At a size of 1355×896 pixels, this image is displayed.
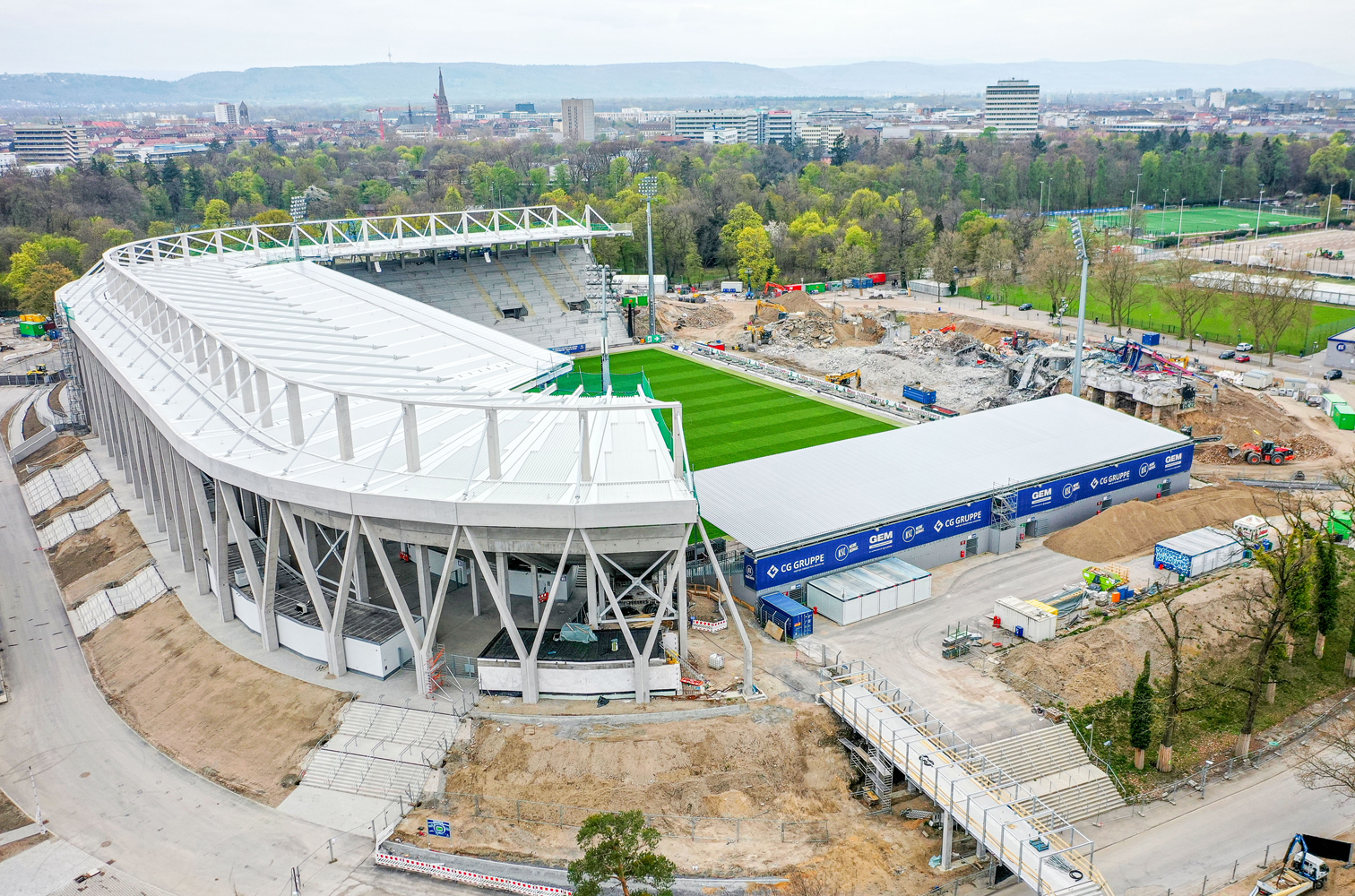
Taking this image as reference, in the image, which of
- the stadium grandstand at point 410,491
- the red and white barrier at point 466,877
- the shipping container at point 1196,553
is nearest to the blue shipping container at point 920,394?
the shipping container at point 1196,553

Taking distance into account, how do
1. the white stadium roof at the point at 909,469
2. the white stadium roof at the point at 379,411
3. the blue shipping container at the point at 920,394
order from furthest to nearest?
the blue shipping container at the point at 920,394
the white stadium roof at the point at 909,469
the white stadium roof at the point at 379,411

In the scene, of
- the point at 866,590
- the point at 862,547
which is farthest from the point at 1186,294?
the point at 866,590

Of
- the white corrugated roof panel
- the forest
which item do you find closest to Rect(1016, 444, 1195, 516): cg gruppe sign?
the white corrugated roof panel

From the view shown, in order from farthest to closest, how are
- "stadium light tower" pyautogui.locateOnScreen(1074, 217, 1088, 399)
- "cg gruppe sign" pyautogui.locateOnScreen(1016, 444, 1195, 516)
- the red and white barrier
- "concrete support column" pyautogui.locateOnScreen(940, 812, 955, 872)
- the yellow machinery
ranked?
the yellow machinery
"stadium light tower" pyautogui.locateOnScreen(1074, 217, 1088, 399)
"cg gruppe sign" pyautogui.locateOnScreen(1016, 444, 1195, 516)
"concrete support column" pyautogui.locateOnScreen(940, 812, 955, 872)
the red and white barrier

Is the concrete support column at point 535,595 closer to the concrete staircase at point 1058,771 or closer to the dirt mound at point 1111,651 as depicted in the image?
the concrete staircase at point 1058,771

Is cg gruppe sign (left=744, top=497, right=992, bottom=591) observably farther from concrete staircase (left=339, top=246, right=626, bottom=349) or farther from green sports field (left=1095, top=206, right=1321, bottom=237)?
green sports field (left=1095, top=206, right=1321, bottom=237)
